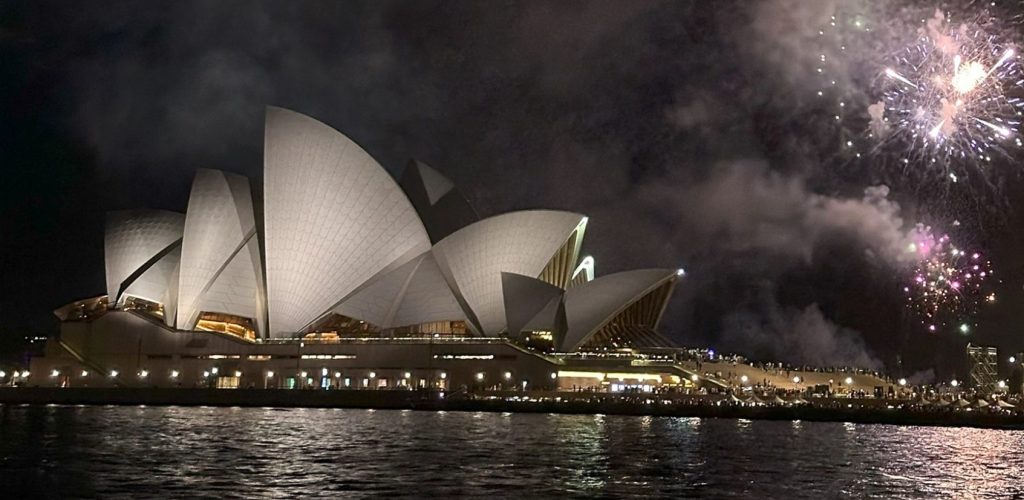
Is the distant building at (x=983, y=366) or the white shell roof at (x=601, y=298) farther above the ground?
the white shell roof at (x=601, y=298)

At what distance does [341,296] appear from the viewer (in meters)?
60.7

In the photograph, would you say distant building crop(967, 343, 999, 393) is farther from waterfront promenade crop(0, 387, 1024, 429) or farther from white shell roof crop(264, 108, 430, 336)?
white shell roof crop(264, 108, 430, 336)

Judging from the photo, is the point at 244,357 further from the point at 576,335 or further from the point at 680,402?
the point at 680,402

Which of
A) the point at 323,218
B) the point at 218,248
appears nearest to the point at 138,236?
the point at 218,248

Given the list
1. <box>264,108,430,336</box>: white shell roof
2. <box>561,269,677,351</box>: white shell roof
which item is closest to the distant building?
<box>561,269,677,351</box>: white shell roof

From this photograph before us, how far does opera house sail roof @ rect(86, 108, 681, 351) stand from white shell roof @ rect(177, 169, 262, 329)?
0.08 metres

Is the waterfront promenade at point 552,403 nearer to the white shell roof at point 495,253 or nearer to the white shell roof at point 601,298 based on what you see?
the white shell roof at point 495,253

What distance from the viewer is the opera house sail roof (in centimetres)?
5691

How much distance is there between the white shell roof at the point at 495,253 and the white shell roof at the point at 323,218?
8.10 feet

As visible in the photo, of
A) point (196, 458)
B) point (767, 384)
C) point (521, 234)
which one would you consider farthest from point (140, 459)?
point (767, 384)

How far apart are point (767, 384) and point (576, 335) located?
40.7ft

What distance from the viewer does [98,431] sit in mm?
32750

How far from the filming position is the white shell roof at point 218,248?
6050cm

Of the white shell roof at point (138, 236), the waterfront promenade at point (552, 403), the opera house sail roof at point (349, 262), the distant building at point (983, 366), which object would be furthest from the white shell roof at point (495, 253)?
the distant building at point (983, 366)
